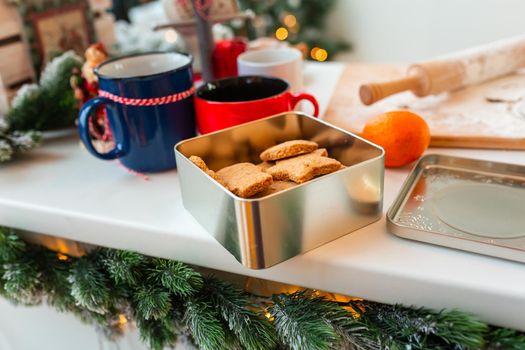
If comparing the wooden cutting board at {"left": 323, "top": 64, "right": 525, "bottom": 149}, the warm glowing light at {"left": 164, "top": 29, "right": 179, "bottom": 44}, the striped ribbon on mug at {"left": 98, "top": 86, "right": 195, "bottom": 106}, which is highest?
the warm glowing light at {"left": 164, "top": 29, "right": 179, "bottom": 44}

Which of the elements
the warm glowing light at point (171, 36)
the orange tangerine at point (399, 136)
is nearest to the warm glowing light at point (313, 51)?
the warm glowing light at point (171, 36)

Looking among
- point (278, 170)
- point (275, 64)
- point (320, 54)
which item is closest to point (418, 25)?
point (320, 54)

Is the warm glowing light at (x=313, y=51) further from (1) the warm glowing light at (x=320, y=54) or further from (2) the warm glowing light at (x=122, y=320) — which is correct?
(2) the warm glowing light at (x=122, y=320)

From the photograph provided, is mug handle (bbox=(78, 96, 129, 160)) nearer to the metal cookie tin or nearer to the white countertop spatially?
the white countertop

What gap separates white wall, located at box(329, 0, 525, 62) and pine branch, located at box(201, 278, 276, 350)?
2.06m

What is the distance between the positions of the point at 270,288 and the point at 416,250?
0.18 meters

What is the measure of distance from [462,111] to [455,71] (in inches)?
3.8

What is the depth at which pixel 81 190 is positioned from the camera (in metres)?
0.66

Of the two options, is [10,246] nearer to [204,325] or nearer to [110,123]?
[110,123]

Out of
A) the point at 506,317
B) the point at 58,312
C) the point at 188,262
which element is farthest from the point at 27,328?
the point at 506,317

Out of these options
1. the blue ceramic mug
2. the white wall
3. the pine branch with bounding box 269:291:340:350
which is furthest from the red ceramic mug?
the white wall

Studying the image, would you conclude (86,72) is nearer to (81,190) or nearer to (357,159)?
(81,190)

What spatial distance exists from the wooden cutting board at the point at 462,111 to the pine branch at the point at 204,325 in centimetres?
34

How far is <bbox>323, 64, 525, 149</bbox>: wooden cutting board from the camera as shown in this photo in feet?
2.26
